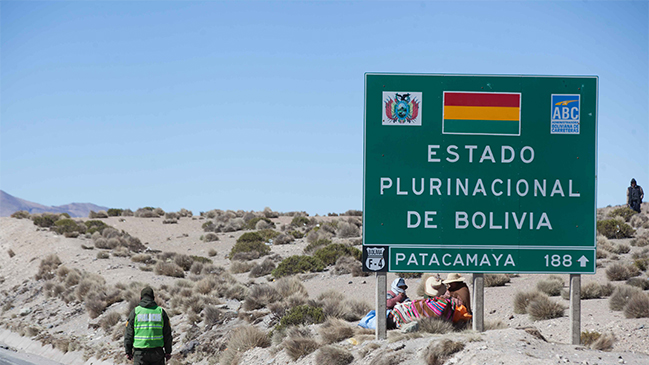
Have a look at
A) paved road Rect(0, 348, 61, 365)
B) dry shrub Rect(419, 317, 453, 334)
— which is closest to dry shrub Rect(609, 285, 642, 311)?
dry shrub Rect(419, 317, 453, 334)

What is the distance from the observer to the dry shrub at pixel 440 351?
25.7ft

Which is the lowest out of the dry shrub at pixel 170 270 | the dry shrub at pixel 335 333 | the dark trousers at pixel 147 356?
the dry shrub at pixel 170 270

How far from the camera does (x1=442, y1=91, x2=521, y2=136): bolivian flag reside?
30.2ft

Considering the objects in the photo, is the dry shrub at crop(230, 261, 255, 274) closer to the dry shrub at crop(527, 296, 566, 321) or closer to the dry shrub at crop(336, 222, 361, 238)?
the dry shrub at crop(336, 222, 361, 238)

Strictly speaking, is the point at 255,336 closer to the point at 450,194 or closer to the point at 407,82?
the point at 450,194

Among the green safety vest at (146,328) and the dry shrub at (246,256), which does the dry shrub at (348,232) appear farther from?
the green safety vest at (146,328)

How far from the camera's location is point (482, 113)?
30.2 feet

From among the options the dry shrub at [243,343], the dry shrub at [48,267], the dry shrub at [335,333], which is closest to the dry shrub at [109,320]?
the dry shrub at [243,343]

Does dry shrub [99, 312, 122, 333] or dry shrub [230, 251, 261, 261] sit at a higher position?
dry shrub [230, 251, 261, 261]

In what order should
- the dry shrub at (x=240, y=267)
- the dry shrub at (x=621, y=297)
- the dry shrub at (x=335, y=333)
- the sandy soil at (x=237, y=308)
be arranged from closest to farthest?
the sandy soil at (x=237, y=308)
the dry shrub at (x=335, y=333)
the dry shrub at (x=621, y=297)
the dry shrub at (x=240, y=267)

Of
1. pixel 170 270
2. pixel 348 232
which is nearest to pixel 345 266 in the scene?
pixel 170 270

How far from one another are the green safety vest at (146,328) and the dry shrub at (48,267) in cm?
2191

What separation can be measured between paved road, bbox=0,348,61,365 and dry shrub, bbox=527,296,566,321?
13261 mm

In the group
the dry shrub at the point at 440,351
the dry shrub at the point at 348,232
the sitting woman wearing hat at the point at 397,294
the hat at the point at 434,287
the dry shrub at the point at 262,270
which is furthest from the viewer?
the dry shrub at the point at 348,232
